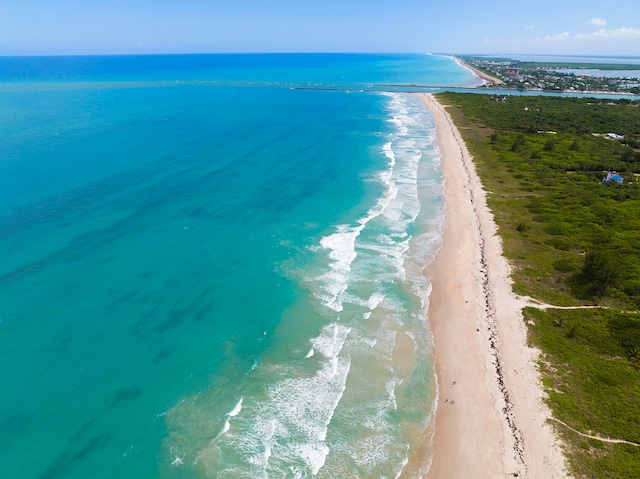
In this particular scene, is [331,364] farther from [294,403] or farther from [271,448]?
[271,448]

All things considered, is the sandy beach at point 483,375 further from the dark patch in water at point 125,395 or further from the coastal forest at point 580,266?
the dark patch in water at point 125,395

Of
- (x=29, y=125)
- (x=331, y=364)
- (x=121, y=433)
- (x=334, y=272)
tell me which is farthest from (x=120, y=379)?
(x=29, y=125)

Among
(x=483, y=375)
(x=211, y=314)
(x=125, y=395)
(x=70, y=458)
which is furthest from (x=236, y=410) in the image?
(x=483, y=375)

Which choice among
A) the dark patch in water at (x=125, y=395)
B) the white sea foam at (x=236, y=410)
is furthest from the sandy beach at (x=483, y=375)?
the dark patch in water at (x=125, y=395)

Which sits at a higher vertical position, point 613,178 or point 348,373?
point 613,178

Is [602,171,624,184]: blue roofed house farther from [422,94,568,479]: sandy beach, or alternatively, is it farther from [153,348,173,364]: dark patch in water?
[153,348,173,364]: dark patch in water

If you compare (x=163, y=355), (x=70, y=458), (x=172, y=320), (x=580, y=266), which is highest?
(x=580, y=266)

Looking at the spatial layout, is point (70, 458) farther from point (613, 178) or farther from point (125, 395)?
point (613, 178)
